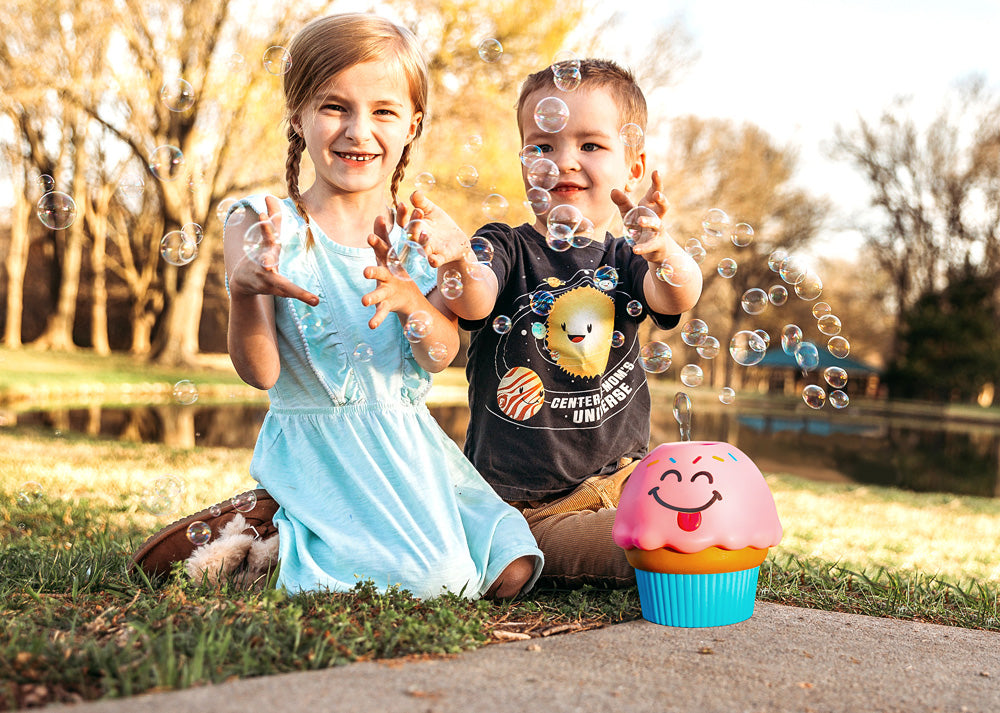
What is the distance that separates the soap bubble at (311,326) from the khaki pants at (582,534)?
878mm

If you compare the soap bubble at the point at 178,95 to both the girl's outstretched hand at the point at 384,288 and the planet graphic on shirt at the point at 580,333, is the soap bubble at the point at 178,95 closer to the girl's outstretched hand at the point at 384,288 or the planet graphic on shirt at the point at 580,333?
the girl's outstretched hand at the point at 384,288

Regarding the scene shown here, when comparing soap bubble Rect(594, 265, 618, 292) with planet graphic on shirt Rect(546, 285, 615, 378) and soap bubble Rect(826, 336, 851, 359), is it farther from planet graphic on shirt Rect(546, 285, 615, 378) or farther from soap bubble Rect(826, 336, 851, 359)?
soap bubble Rect(826, 336, 851, 359)

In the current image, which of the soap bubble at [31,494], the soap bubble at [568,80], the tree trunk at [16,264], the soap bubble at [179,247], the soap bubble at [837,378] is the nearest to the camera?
the soap bubble at [179,247]

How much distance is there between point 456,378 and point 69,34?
42.3ft

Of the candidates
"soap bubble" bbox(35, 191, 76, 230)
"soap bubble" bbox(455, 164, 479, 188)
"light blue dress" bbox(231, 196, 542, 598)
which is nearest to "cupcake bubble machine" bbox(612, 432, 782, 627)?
"light blue dress" bbox(231, 196, 542, 598)

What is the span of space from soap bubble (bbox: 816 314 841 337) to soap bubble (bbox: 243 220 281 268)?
2.07 meters

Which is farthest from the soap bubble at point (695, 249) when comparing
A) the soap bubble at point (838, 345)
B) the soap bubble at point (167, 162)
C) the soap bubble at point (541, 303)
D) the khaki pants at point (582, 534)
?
the soap bubble at point (167, 162)

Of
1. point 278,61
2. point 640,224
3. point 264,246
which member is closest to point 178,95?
point 278,61

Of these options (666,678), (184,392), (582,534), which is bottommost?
(666,678)

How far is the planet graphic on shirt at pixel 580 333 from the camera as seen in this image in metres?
3.13

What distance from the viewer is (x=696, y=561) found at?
241cm

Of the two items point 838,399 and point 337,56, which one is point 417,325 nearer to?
point 337,56

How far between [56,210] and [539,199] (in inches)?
77.4

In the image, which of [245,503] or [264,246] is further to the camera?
[245,503]
